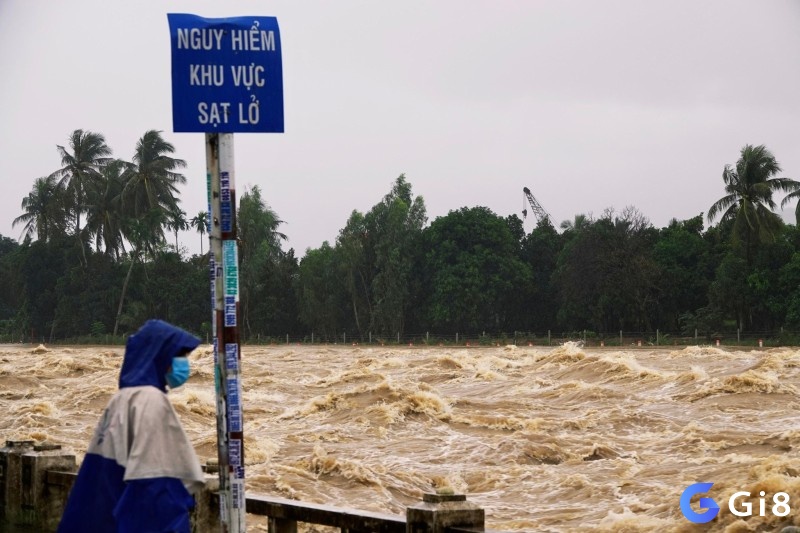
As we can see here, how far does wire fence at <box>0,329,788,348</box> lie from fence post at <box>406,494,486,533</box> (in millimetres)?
43910

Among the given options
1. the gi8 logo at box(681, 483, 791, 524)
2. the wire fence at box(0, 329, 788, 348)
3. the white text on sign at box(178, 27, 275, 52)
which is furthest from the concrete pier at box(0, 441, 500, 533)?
the wire fence at box(0, 329, 788, 348)

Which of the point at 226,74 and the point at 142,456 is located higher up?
the point at 226,74

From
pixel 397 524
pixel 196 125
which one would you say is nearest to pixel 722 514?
pixel 397 524

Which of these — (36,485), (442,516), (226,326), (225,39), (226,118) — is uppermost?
(225,39)

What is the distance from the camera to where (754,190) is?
179 ft

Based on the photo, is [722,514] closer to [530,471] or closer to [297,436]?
[530,471]

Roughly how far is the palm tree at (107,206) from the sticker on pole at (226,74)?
237 ft

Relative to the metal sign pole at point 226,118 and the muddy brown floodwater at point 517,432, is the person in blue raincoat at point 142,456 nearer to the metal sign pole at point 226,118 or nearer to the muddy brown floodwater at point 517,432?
the metal sign pole at point 226,118

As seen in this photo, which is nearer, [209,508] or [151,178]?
[209,508]

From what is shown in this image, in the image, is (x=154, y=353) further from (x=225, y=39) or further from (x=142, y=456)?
(x=225, y=39)

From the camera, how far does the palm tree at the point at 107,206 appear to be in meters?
76.8

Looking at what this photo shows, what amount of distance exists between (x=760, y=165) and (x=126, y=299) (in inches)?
1688

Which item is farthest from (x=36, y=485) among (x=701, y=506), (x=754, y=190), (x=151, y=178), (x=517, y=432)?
(x=151, y=178)

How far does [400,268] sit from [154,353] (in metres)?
61.3
